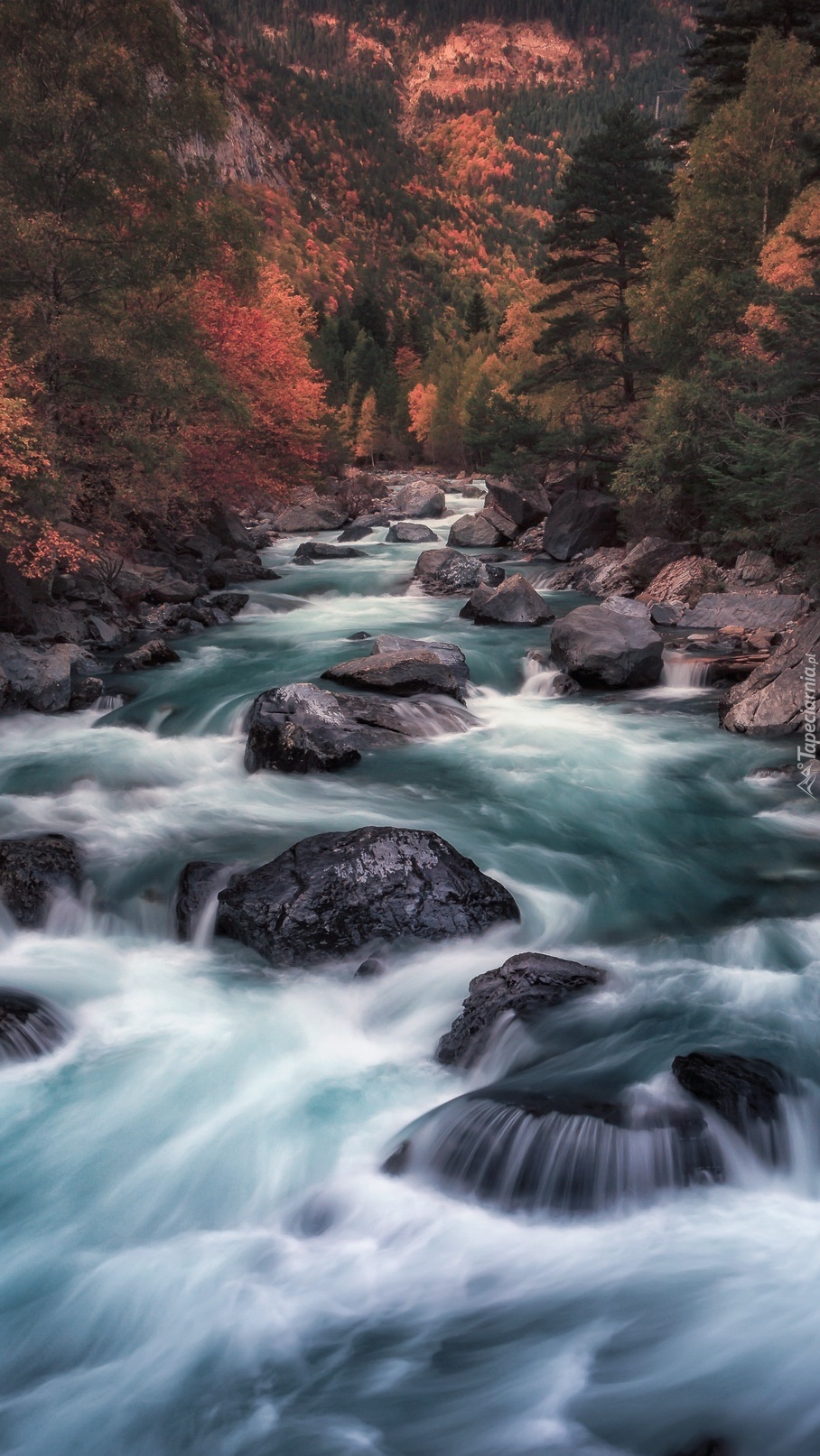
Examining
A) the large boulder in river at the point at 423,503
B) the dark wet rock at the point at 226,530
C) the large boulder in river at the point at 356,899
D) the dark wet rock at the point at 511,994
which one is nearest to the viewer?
the dark wet rock at the point at 511,994

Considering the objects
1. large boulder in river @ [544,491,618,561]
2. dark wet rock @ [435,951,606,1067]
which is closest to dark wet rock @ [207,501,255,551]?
large boulder in river @ [544,491,618,561]

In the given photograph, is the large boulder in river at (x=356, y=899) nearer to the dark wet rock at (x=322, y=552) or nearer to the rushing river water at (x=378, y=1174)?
the rushing river water at (x=378, y=1174)

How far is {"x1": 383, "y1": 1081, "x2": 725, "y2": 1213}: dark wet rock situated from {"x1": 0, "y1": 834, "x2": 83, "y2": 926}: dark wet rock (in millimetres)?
5143

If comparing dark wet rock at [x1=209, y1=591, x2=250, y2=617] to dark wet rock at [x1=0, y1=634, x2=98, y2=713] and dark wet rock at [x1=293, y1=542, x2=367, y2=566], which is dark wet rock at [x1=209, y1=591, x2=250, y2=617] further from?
dark wet rock at [x1=293, y1=542, x2=367, y2=566]

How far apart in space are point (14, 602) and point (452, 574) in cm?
1522

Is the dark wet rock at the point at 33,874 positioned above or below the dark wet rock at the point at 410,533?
below

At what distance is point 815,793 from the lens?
12.2 m

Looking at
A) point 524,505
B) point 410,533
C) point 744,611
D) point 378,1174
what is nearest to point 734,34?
A: point 524,505

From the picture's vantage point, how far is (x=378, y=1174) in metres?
6.16

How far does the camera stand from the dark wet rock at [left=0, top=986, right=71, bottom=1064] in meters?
7.35

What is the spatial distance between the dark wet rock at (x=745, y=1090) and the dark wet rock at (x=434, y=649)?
449 inches

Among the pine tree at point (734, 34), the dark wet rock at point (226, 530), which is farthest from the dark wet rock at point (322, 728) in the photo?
the pine tree at point (734, 34)

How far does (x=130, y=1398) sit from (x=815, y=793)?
10.7m

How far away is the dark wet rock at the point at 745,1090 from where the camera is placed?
Result: 19.4 ft
